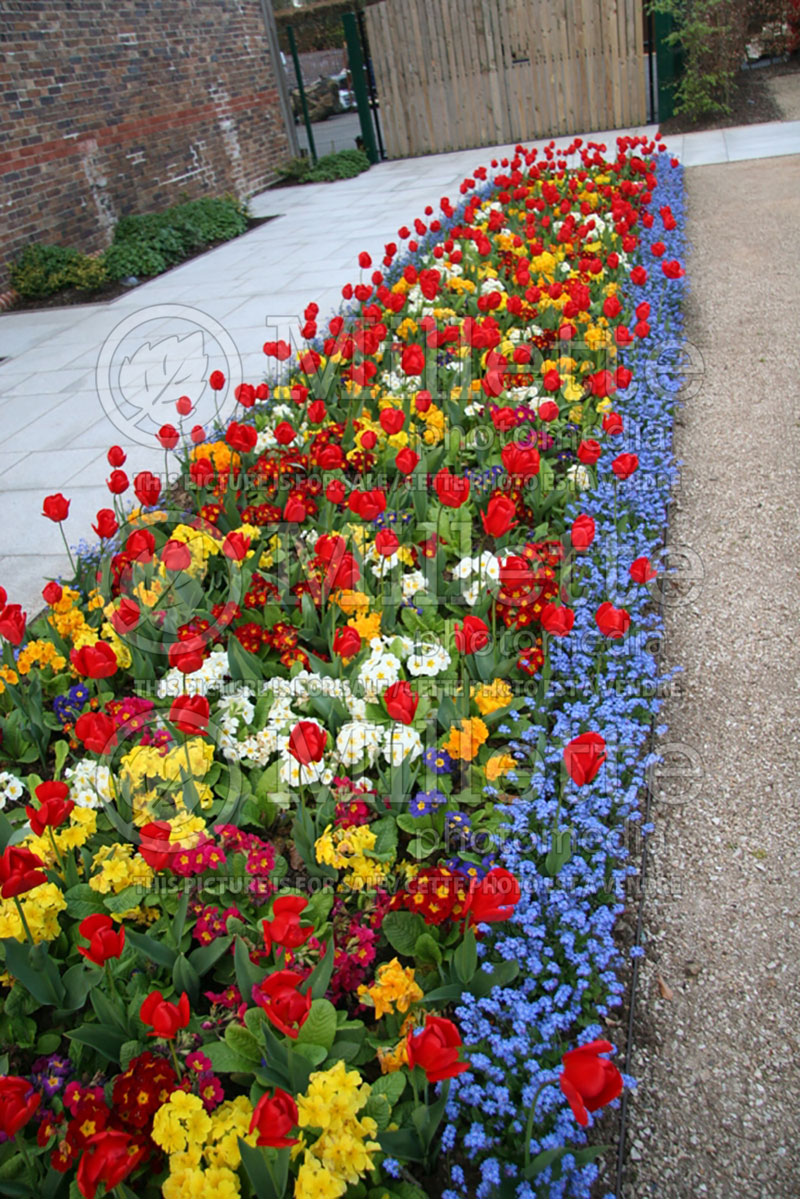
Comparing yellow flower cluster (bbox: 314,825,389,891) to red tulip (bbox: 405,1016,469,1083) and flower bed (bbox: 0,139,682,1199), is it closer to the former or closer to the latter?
flower bed (bbox: 0,139,682,1199)

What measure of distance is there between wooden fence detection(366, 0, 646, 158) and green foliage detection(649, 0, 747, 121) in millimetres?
593

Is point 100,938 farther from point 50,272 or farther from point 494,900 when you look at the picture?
point 50,272

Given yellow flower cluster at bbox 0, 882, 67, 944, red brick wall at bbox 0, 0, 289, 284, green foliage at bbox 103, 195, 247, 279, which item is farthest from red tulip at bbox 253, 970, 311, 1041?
green foliage at bbox 103, 195, 247, 279

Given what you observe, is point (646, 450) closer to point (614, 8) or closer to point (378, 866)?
point (378, 866)

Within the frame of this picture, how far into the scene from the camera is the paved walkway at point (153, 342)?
4449 mm

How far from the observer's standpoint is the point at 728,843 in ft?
7.35

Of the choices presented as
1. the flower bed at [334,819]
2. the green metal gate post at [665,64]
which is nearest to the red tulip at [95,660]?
the flower bed at [334,819]

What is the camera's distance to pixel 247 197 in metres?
12.2

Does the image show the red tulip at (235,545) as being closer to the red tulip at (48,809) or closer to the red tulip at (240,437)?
the red tulip at (240,437)

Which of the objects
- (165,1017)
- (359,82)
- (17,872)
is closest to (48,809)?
(17,872)

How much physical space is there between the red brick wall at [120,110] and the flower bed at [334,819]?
6.17 meters

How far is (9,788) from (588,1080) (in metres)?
1.81

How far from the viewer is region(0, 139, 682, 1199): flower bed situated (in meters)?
1.51

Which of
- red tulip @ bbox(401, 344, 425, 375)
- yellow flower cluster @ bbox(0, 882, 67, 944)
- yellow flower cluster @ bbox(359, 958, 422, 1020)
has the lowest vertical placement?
yellow flower cluster @ bbox(359, 958, 422, 1020)
